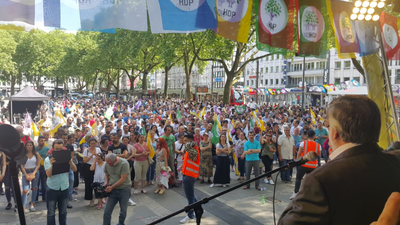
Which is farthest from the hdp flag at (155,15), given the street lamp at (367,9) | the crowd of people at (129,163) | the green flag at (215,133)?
the green flag at (215,133)

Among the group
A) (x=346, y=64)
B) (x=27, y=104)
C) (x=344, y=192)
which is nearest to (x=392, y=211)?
(x=344, y=192)

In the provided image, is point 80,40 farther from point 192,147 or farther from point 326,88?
point 192,147

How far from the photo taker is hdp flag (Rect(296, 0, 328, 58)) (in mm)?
7133

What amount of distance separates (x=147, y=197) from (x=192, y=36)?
1749cm

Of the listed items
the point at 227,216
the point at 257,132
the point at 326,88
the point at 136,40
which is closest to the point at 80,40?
the point at 136,40

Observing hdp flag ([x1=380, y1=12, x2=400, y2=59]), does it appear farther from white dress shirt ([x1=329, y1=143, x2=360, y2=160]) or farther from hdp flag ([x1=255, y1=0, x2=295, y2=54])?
white dress shirt ([x1=329, y1=143, x2=360, y2=160])

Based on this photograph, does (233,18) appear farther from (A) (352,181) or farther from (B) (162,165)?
A: (A) (352,181)

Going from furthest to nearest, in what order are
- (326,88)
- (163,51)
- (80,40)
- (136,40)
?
(80,40) < (326,88) < (136,40) < (163,51)

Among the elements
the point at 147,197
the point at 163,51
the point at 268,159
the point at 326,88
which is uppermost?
the point at 163,51

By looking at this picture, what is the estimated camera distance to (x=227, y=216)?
22.5ft

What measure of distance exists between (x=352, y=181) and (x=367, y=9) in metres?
6.16

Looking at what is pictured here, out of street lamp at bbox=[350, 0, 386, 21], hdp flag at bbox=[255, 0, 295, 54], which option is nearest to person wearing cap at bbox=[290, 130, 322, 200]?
hdp flag at bbox=[255, 0, 295, 54]

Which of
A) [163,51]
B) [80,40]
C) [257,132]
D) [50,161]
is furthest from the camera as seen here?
[80,40]

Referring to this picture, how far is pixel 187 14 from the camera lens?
598 cm
